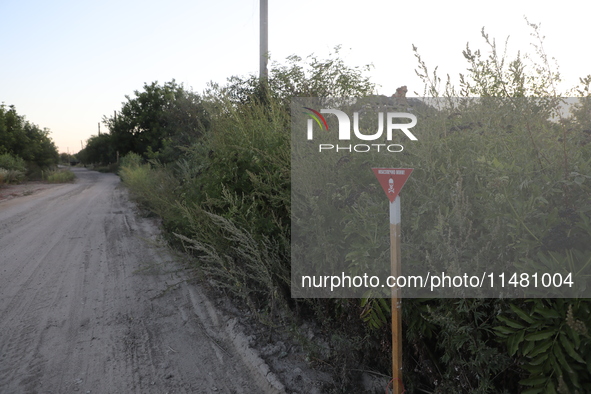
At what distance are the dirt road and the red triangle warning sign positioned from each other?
1.94 meters

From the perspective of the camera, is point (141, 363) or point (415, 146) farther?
point (141, 363)

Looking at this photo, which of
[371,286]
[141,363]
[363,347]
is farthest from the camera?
[141,363]

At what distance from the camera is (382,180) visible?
244 centimetres

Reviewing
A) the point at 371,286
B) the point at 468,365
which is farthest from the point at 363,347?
the point at 468,365

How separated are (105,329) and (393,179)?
11.8ft

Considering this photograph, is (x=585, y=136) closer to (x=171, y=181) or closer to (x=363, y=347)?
(x=363, y=347)

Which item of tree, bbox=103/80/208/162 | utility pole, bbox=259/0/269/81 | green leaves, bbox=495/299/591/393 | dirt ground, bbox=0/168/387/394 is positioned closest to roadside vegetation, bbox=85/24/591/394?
green leaves, bbox=495/299/591/393

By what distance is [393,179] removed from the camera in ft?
7.88

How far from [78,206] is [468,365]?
15.8 metres

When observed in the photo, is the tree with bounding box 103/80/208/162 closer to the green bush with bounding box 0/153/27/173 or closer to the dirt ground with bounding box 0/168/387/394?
the green bush with bounding box 0/153/27/173

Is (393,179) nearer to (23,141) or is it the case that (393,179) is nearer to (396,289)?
(396,289)

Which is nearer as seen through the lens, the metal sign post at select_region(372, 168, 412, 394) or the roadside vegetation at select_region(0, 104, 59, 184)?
the metal sign post at select_region(372, 168, 412, 394)

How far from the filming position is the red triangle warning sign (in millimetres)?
2387

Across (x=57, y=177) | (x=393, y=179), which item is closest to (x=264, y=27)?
(x=393, y=179)
